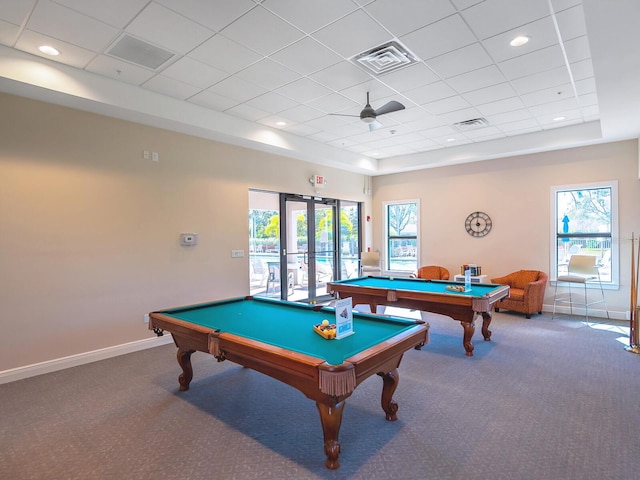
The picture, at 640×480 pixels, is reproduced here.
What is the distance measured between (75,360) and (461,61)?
5397mm

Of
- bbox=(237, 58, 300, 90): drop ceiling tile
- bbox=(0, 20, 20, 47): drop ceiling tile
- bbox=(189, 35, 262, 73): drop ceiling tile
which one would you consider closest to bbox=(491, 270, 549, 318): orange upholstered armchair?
bbox=(237, 58, 300, 90): drop ceiling tile

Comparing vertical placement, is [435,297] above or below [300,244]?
below

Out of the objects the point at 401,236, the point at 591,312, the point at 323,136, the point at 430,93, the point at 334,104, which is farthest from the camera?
the point at 401,236

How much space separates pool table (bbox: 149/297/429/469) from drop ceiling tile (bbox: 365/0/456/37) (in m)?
2.49

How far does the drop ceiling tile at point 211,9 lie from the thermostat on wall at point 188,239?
2844 mm

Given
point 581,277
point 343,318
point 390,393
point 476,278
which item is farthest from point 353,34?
point 581,277

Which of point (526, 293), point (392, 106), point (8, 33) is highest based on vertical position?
point (8, 33)

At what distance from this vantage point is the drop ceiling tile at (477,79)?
3812mm

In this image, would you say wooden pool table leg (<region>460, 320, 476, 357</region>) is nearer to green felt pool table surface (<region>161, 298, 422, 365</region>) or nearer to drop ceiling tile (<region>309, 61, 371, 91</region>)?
green felt pool table surface (<region>161, 298, 422, 365</region>)

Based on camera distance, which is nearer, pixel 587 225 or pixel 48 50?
pixel 48 50

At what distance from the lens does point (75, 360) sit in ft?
12.9

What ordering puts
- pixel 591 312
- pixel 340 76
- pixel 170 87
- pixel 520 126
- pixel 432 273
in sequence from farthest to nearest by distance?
pixel 432 273
pixel 591 312
pixel 520 126
pixel 170 87
pixel 340 76

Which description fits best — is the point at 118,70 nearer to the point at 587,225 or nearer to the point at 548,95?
the point at 548,95

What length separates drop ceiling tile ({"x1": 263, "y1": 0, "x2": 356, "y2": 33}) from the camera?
265cm
